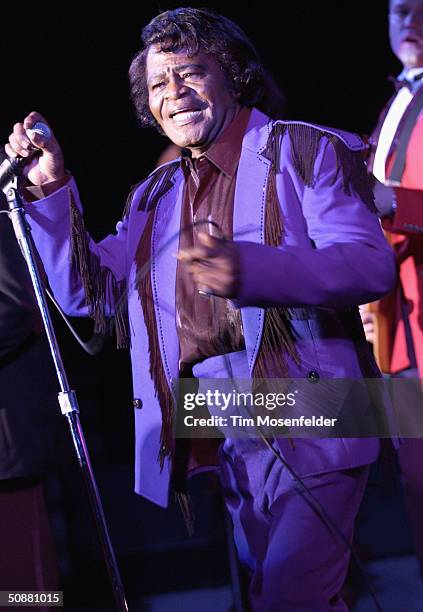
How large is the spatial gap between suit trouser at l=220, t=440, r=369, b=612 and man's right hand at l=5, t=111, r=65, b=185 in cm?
69

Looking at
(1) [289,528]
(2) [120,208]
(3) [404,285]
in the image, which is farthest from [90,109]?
(1) [289,528]

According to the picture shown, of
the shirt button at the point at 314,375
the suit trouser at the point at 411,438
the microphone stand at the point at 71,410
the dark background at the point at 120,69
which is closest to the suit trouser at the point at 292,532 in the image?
the shirt button at the point at 314,375

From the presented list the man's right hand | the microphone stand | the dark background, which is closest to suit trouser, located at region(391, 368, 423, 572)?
the microphone stand

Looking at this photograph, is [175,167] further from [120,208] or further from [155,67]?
[120,208]

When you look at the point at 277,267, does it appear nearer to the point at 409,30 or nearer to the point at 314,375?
the point at 314,375

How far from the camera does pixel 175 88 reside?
172cm

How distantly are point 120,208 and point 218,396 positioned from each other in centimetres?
241

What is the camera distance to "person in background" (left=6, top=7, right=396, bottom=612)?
139 centimetres

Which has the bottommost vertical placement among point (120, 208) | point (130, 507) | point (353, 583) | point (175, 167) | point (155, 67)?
point (130, 507)

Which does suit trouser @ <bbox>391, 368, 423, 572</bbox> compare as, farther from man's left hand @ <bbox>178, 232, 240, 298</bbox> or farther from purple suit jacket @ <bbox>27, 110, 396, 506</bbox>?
man's left hand @ <bbox>178, 232, 240, 298</bbox>

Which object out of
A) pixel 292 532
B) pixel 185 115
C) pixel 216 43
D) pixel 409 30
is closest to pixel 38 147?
pixel 185 115

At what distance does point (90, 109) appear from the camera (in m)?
3.64

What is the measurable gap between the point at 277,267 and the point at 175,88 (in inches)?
23.6

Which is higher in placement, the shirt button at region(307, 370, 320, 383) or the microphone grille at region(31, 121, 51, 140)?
the microphone grille at region(31, 121, 51, 140)
